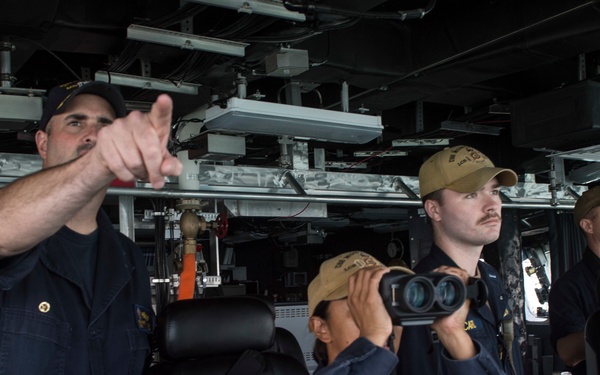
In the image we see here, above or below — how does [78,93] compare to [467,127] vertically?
below

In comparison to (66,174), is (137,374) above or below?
below

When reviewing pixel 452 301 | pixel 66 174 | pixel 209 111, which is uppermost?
pixel 209 111

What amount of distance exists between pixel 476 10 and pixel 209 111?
1.46m

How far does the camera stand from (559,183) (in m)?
5.30

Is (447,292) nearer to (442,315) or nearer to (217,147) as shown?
(442,315)

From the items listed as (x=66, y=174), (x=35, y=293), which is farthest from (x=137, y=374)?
(x=66, y=174)

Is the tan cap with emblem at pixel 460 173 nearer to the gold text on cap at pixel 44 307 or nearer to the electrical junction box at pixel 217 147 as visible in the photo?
the gold text on cap at pixel 44 307

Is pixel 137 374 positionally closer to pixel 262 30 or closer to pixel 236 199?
pixel 262 30

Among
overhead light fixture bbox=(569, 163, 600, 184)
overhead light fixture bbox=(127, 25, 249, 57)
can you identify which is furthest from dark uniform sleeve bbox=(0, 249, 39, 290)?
overhead light fixture bbox=(569, 163, 600, 184)

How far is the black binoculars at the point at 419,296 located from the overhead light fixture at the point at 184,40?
188cm

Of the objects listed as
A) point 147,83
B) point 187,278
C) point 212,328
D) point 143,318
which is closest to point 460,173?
point 212,328

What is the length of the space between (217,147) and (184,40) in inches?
36.4

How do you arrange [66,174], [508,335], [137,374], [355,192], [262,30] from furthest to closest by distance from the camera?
[355,192]
[262,30]
[508,335]
[137,374]
[66,174]

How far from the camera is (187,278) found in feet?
13.5
